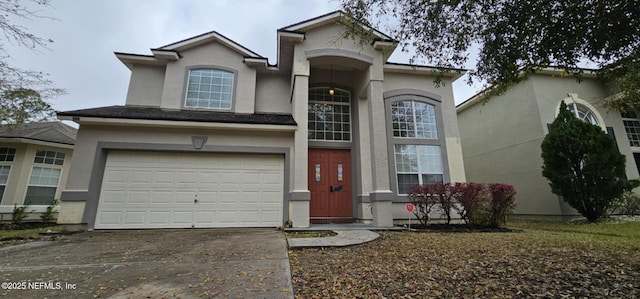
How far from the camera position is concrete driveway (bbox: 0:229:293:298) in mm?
2650

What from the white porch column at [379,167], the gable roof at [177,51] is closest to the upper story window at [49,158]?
the gable roof at [177,51]

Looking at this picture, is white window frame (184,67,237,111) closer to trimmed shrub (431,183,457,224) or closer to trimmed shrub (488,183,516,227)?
trimmed shrub (431,183,457,224)

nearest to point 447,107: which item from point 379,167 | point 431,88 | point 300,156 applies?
point 431,88

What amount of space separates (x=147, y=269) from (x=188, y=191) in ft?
15.4

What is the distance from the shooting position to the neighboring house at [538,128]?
36.0ft

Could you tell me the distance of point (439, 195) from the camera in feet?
24.9

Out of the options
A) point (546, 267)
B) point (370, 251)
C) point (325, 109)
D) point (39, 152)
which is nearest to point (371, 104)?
point (325, 109)

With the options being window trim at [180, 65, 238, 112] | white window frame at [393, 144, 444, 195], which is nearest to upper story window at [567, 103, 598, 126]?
white window frame at [393, 144, 444, 195]

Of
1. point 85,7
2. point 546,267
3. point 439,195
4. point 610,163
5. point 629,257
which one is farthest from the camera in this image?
point 610,163

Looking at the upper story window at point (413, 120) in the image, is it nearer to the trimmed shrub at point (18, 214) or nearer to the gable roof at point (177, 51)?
the gable roof at point (177, 51)

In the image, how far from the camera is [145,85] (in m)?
9.20

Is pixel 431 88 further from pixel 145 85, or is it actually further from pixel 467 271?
pixel 145 85

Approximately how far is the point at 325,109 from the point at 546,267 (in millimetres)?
7578

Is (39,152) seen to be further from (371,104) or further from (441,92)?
(441,92)
